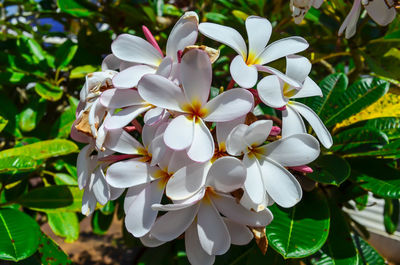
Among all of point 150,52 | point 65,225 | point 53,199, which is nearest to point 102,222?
point 65,225

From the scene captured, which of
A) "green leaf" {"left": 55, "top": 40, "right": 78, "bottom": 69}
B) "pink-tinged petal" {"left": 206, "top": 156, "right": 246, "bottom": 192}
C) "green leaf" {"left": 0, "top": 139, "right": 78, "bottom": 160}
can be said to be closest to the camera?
"pink-tinged petal" {"left": 206, "top": 156, "right": 246, "bottom": 192}

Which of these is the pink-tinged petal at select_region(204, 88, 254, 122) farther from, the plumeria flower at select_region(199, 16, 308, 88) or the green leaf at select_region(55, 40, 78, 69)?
the green leaf at select_region(55, 40, 78, 69)

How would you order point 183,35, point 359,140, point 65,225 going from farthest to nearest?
point 65,225, point 359,140, point 183,35

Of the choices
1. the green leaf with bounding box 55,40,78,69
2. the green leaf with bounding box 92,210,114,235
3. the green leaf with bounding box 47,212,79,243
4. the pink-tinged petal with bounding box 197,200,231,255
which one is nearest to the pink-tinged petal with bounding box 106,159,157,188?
the pink-tinged petal with bounding box 197,200,231,255

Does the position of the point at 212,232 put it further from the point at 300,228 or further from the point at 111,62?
the point at 111,62

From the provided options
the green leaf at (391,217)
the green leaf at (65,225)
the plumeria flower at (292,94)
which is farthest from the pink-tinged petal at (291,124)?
the green leaf at (391,217)

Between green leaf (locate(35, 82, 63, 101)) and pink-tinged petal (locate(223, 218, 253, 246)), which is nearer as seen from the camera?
pink-tinged petal (locate(223, 218, 253, 246))

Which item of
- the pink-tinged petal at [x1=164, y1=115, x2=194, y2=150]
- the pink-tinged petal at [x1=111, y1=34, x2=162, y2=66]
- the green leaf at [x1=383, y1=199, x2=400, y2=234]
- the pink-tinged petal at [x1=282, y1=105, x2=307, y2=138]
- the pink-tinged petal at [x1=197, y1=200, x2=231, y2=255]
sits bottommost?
the green leaf at [x1=383, y1=199, x2=400, y2=234]

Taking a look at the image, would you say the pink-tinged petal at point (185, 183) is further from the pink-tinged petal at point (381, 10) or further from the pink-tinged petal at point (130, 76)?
the pink-tinged petal at point (381, 10)
